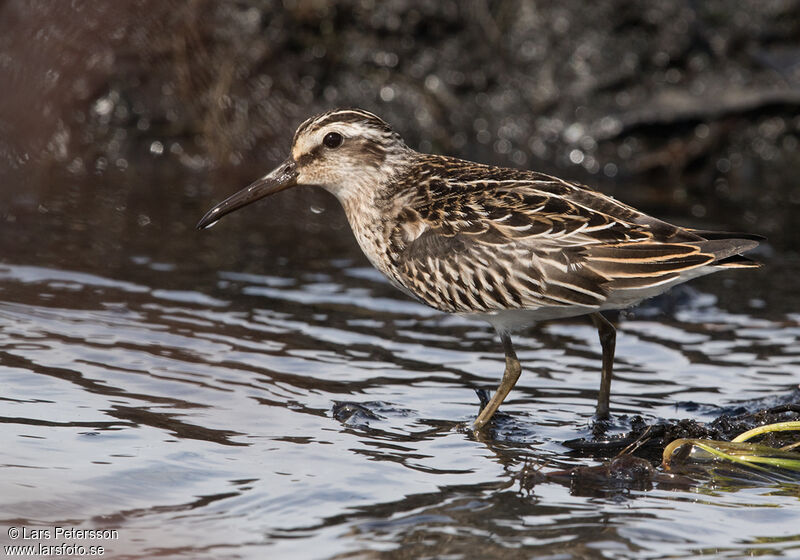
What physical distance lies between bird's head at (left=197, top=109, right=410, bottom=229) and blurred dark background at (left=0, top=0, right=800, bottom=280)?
168 inches

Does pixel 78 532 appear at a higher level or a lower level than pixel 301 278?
lower

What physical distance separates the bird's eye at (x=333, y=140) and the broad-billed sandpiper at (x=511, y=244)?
0.01m

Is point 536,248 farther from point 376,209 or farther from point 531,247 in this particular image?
point 376,209

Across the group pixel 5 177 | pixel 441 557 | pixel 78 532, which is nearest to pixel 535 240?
pixel 441 557

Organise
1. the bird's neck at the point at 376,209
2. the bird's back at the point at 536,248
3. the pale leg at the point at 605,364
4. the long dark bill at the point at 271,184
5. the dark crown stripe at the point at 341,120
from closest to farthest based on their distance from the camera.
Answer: the bird's back at the point at 536,248 < the pale leg at the point at 605,364 < the bird's neck at the point at 376,209 < the dark crown stripe at the point at 341,120 < the long dark bill at the point at 271,184

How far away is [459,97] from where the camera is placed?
607 inches

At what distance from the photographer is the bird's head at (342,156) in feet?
28.6

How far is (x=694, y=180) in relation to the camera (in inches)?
610

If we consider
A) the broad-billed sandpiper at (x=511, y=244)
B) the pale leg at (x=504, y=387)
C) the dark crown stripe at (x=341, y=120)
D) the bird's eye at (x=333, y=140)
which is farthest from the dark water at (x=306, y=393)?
the dark crown stripe at (x=341, y=120)

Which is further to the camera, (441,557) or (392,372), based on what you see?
(392,372)

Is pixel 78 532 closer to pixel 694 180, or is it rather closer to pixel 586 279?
pixel 586 279

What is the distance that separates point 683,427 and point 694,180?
8727 millimetres

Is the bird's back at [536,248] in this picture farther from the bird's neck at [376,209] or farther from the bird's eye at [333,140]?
the bird's eye at [333,140]

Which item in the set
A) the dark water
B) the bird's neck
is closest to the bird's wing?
the bird's neck
